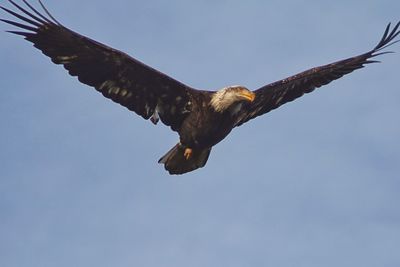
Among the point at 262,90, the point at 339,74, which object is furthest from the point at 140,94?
the point at 339,74

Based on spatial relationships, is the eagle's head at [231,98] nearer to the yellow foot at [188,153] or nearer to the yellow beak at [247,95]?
the yellow beak at [247,95]

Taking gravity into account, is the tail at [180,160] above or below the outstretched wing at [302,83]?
below

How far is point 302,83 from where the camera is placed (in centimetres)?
2269

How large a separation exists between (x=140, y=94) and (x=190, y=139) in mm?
1090

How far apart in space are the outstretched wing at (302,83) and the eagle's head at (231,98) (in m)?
1.16

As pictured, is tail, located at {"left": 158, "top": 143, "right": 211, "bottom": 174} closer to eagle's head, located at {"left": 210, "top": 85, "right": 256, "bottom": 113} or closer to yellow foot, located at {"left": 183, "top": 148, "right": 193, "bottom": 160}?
yellow foot, located at {"left": 183, "top": 148, "right": 193, "bottom": 160}

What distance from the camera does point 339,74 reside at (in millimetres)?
23078

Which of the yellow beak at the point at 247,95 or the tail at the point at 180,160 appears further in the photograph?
the tail at the point at 180,160

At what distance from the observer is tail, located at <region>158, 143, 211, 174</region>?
69.1 feet

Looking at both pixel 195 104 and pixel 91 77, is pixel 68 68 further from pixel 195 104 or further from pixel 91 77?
pixel 195 104

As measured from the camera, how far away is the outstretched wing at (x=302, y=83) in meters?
22.3

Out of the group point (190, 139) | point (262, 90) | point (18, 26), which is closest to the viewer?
point (18, 26)

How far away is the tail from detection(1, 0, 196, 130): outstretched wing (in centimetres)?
43

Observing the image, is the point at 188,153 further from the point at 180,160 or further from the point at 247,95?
the point at 247,95
